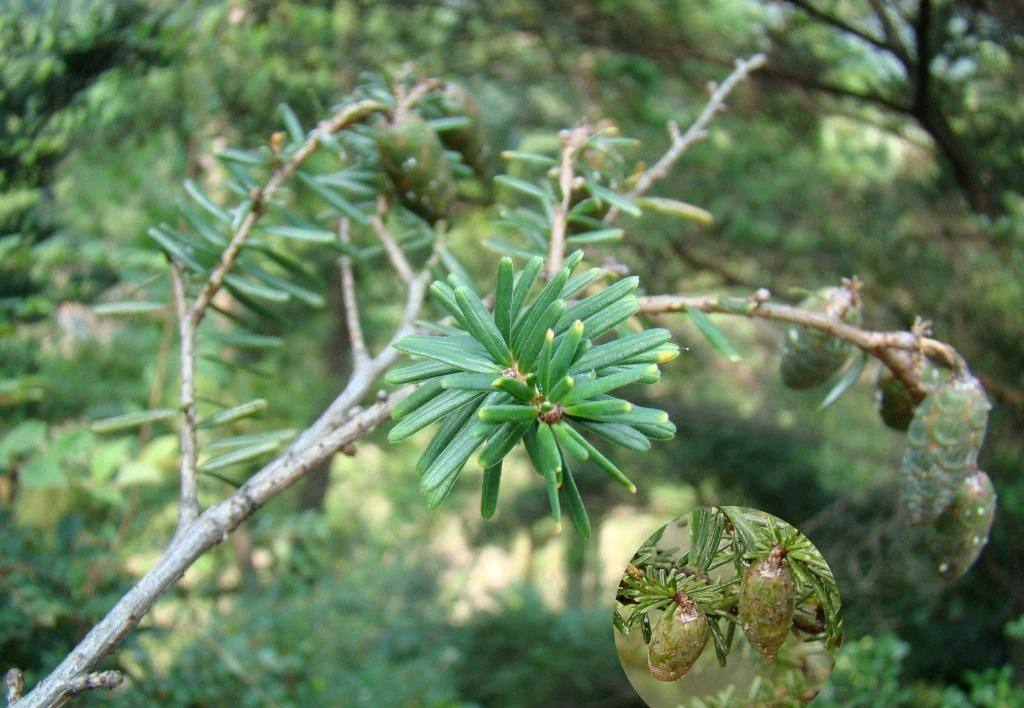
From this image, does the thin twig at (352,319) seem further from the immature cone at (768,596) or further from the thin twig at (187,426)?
the immature cone at (768,596)

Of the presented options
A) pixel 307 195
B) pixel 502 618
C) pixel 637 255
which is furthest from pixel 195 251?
pixel 502 618

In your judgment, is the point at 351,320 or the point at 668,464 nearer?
the point at 351,320

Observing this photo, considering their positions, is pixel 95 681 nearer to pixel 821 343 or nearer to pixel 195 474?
pixel 195 474

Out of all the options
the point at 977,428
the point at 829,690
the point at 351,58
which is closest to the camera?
the point at 977,428

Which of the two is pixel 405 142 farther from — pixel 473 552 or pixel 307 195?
pixel 473 552

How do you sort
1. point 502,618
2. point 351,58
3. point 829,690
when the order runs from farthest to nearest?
point 502,618, point 351,58, point 829,690

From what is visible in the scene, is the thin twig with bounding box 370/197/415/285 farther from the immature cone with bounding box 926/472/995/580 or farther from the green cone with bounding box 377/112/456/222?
the immature cone with bounding box 926/472/995/580

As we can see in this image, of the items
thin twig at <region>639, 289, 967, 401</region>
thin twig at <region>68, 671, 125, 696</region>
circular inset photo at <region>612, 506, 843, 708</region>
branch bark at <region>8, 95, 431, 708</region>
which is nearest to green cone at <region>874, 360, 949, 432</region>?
thin twig at <region>639, 289, 967, 401</region>
